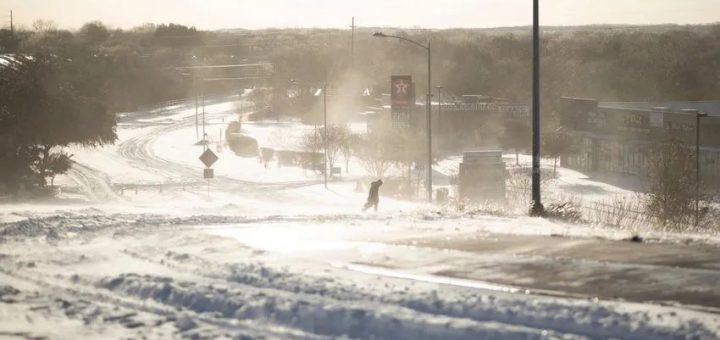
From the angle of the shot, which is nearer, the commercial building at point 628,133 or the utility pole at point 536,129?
the utility pole at point 536,129

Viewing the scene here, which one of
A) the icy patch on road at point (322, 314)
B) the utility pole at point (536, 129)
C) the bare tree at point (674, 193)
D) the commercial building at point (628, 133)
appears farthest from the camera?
the commercial building at point (628, 133)

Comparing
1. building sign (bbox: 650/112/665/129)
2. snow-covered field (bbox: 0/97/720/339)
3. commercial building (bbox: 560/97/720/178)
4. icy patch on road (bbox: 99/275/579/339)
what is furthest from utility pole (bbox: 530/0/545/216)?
building sign (bbox: 650/112/665/129)

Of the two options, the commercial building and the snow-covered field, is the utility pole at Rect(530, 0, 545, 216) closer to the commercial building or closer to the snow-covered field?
the snow-covered field

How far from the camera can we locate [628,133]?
7138 centimetres

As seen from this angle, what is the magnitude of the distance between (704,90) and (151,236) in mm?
138602

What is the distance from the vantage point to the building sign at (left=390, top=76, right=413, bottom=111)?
60.2 metres

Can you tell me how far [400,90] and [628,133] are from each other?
831 inches

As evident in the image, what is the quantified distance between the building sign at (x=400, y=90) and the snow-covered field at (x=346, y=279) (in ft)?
139

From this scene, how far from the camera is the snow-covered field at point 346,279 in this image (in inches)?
336

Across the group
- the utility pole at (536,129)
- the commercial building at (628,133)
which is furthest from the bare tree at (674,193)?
the commercial building at (628,133)

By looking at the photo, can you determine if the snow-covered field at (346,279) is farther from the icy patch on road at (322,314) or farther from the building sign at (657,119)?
the building sign at (657,119)

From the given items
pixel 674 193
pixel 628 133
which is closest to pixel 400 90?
pixel 628 133

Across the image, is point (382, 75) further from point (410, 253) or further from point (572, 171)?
point (410, 253)

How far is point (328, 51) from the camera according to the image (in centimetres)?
16388
